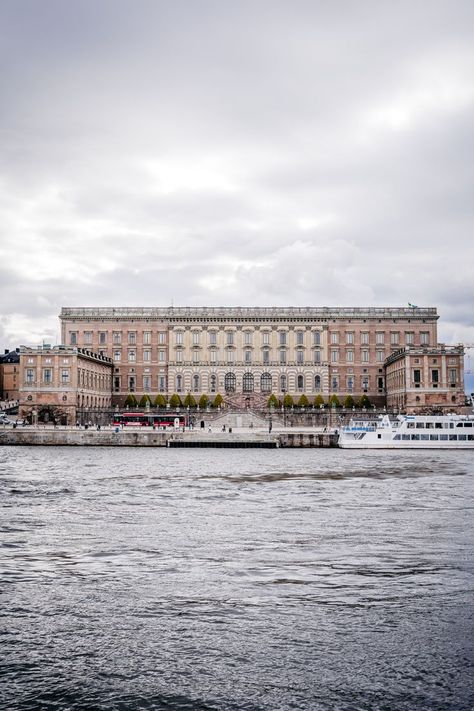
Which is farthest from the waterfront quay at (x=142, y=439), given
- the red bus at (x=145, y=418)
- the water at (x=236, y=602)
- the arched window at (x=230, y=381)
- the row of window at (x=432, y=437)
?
the water at (x=236, y=602)

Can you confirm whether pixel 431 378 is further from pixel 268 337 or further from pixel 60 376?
pixel 60 376

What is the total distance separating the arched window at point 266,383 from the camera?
130 m

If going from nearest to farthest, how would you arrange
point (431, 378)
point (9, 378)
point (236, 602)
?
point (236, 602) → point (431, 378) → point (9, 378)

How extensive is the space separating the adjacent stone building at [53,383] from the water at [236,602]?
7747cm

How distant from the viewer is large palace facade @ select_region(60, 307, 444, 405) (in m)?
131

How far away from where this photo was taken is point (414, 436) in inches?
3324

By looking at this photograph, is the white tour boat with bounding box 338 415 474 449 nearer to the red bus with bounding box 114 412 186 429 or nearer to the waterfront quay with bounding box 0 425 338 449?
the waterfront quay with bounding box 0 425 338 449

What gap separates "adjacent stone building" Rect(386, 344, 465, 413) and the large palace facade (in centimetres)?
1204

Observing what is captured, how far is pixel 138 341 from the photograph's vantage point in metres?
133

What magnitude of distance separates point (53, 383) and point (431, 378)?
52751 mm

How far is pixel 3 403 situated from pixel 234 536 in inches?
4610

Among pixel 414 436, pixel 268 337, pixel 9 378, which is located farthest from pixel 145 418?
pixel 9 378

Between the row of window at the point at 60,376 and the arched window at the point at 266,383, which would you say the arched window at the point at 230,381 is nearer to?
the arched window at the point at 266,383

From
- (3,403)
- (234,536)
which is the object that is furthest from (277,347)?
(234,536)
